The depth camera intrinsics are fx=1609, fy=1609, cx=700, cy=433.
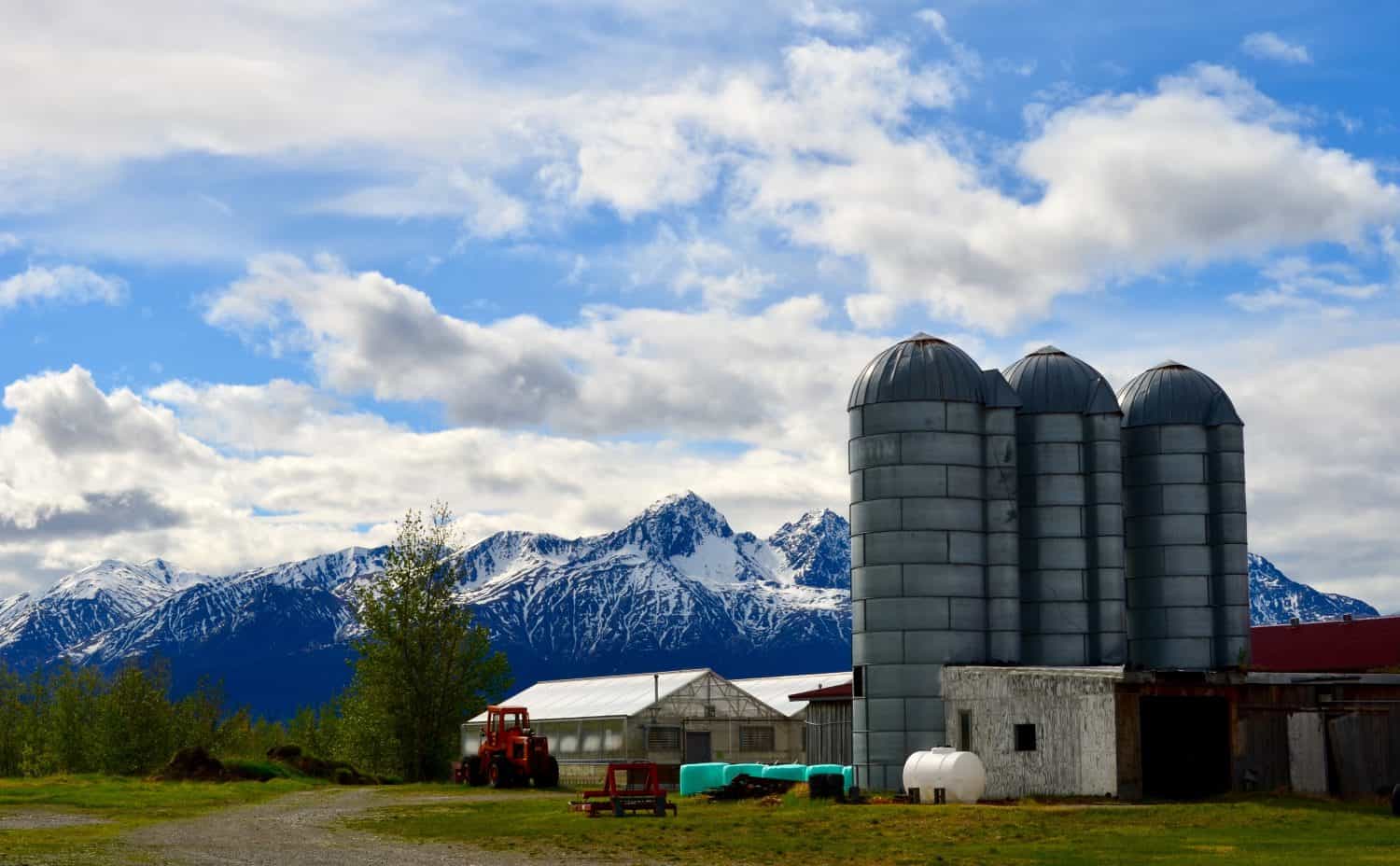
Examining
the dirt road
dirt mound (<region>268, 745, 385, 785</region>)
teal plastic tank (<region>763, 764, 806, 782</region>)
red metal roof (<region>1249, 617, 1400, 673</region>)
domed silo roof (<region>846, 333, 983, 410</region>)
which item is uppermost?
domed silo roof (<region>846, 333, 983, 410</region>)

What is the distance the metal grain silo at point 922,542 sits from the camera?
2371 inches

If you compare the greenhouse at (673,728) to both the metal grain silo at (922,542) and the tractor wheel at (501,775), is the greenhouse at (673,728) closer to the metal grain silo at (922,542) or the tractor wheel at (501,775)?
the tractor wheel at (501,775)

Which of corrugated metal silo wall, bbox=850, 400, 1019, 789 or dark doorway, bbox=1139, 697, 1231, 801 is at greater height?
corrugated metal silo wall, bbox=850, 400, 1019, 789

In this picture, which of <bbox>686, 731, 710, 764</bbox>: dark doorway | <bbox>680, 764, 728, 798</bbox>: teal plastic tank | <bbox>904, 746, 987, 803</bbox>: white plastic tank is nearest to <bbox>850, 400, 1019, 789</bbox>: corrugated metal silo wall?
<bbox>904, 746, 987, 803</bbox>: white plastic tank

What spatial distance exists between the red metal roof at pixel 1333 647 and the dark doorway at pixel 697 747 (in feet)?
98.3

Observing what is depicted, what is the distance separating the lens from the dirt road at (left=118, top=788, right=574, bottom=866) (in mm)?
35438

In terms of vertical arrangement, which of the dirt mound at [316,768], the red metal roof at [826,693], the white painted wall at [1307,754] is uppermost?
the red metal roof at [826,693]

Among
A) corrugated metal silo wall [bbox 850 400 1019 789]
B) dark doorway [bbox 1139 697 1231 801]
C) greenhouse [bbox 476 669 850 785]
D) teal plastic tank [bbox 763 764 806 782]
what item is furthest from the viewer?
greenhouse [bbox 476 669 850 785]

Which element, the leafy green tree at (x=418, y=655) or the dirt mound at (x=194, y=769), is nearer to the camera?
the dirt mound at (x=194, y=769)

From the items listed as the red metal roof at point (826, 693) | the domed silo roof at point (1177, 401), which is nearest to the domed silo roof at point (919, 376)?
the domed silo roof at point (1177, 401)

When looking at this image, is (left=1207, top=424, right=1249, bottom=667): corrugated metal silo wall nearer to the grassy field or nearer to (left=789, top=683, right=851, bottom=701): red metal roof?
(left=789, top=683, right=851, bottom=701): red metal roof

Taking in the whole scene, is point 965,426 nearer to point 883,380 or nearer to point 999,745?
point 883,380

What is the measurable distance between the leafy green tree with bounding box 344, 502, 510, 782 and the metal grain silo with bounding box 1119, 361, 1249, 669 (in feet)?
156

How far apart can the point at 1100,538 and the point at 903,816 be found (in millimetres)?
20872
